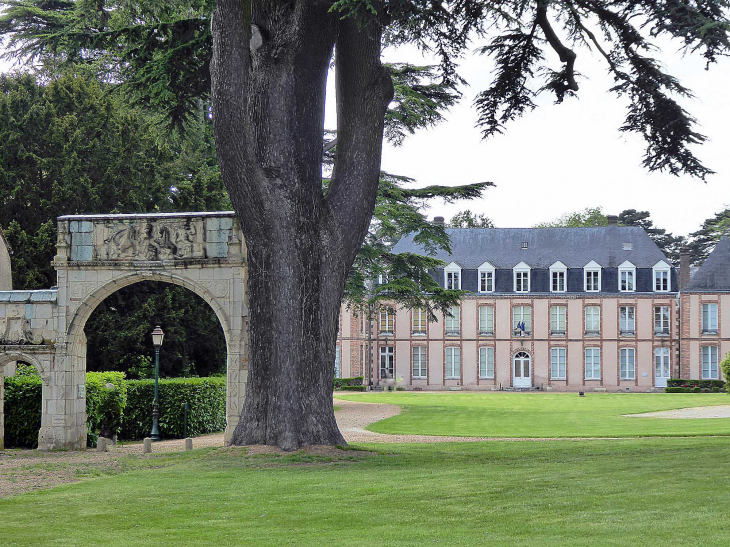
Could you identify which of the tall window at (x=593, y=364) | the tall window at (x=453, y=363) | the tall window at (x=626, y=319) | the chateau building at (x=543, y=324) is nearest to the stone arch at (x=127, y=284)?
the chateau building at (x=543, y=324)

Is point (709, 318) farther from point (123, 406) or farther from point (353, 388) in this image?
point (123, 406)

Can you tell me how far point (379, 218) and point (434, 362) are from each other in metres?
25.6

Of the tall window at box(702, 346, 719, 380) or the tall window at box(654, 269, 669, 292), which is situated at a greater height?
the tall window at box(654, 269, 669, 292)

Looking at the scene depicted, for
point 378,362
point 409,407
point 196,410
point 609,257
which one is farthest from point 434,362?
point 196,410

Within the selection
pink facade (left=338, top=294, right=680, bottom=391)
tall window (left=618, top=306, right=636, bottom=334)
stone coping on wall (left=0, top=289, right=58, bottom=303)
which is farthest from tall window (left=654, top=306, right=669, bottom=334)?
stone coping on wall (left=0, top=289, right=58, bottom=303)

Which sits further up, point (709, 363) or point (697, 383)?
point (709, 363)

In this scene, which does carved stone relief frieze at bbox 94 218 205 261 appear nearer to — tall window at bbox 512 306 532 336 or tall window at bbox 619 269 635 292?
tall window at bbox 512 306 532 336

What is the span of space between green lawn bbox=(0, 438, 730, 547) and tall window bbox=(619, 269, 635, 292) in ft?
126

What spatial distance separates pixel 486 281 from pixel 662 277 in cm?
911

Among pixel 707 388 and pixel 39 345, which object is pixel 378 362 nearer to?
pixel 707 388

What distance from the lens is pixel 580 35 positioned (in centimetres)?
1343

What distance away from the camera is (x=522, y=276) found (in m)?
49.8

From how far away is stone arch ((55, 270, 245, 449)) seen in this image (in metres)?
15.2

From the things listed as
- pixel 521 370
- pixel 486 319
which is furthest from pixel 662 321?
pixel 486 319
